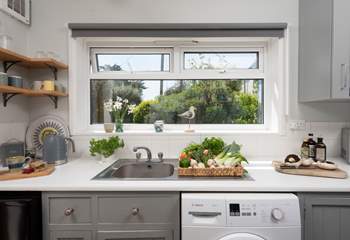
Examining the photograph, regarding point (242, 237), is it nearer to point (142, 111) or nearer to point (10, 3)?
point (142, 111)

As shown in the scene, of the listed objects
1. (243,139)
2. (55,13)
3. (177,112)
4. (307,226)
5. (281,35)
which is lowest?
(307,226)

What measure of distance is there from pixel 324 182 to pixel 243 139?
739 mm

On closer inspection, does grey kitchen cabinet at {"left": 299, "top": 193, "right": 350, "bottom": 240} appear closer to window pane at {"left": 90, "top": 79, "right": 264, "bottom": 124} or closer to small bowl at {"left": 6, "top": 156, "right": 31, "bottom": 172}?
window pane at {"left": 90, "top": 79, "right": 264, "bottom": 124}

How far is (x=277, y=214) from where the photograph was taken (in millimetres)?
1149

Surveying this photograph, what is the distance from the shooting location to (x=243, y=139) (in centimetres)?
196

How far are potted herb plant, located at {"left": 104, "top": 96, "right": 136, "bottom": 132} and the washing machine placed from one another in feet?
3.74

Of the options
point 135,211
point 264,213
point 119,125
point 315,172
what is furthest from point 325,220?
point 119,125

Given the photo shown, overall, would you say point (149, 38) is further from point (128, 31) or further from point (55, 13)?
point (55, 13)

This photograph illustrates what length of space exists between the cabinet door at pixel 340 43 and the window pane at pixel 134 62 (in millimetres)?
1307

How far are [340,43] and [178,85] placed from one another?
1264mm

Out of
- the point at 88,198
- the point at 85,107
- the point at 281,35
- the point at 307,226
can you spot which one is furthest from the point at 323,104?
the point at 85,107

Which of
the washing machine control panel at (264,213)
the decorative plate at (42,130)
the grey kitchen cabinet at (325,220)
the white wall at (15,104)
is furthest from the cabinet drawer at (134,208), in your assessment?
the white wall at (15,104)

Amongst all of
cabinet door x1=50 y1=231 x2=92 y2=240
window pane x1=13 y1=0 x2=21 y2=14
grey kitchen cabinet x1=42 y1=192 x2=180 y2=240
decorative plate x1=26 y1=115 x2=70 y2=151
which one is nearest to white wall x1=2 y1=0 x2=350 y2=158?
window pane x1=13 y1=0 x2=21 y2=14

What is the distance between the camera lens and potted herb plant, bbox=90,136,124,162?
177cm
